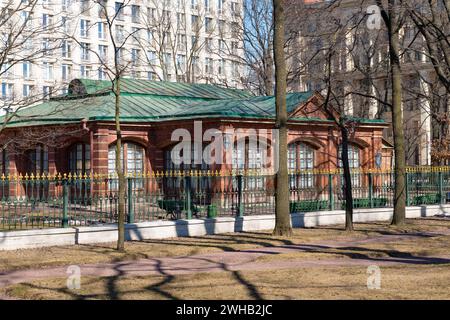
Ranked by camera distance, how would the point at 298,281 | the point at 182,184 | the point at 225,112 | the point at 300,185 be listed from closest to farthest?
the point at 298,281 → the point at 182,184 → the point at 300,185 → the point at 225,112

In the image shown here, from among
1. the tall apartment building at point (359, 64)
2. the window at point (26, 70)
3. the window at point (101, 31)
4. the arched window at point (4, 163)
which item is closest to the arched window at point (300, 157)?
the tall apartment building at point (359, 64)

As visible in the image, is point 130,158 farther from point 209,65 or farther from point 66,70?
point 209,65

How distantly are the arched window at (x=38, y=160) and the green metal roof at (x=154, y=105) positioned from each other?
1429 millimetres

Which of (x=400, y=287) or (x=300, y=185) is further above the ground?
(x=300, y=185)

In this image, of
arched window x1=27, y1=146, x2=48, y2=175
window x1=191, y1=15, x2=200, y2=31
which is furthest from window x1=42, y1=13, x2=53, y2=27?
window x1=191, y1=15, x2=200, y2=31

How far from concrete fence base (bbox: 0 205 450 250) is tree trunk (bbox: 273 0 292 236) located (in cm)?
221

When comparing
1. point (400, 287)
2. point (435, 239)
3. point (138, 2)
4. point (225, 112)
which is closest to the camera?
point (400, 287)

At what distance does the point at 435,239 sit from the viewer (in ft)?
66.9

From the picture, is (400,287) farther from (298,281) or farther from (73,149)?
(73,149)

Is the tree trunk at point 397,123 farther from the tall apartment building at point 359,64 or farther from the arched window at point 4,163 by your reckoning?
the arched window at point 4,163

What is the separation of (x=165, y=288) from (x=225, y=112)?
18.9 meters

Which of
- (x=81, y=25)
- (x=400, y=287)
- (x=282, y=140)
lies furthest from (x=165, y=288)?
(x=81, y=25)

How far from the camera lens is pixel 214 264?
1606 centimetres

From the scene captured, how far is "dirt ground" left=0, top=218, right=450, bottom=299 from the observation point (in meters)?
12.0
